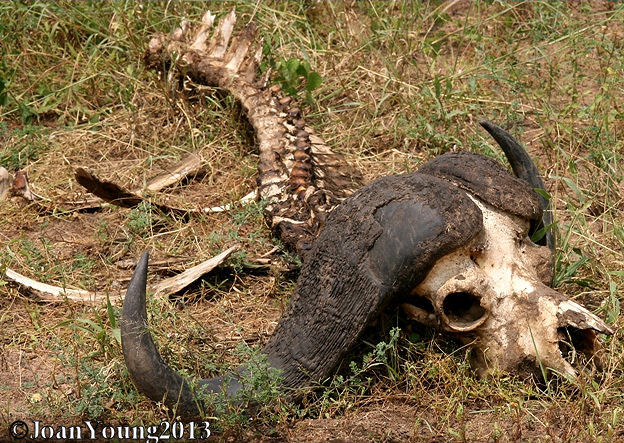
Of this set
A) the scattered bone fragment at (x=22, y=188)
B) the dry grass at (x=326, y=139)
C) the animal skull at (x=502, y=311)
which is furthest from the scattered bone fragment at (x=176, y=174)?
the animal skull at (x=502, y=311)

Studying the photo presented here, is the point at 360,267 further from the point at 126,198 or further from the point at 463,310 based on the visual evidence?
the point at 126,198

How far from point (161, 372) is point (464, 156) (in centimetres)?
150

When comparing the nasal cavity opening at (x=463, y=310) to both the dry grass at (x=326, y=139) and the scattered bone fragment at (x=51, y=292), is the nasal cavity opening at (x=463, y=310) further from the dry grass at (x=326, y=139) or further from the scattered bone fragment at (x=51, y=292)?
the scattered bone fragment at (x=51, y=292)

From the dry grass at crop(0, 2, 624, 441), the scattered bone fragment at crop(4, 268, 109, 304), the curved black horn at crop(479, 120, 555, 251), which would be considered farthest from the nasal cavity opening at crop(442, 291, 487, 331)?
the scattered bone fragment at crop(4, 268, 109, 304)

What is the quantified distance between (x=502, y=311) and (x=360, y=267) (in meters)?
0.54

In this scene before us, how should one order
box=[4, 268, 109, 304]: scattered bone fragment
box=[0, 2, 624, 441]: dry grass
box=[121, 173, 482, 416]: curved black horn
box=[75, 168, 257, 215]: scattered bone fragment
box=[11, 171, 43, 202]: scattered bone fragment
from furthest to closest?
box=[11, 171, 43, 202]: scattered bone fragment < box=[75, 168, 257, 215]: scattered bone fragment < box=[4, 268, 109, 304]: scattered bone fragment < box=[0, 2, 624, 441]: dry grass < box=[121, 173, 482, 416]: curved black horn

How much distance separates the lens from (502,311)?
325cm

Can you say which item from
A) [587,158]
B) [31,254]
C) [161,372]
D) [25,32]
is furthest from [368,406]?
[25,32]

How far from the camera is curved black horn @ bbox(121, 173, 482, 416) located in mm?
3172

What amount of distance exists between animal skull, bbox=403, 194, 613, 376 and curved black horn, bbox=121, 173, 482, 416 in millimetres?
90

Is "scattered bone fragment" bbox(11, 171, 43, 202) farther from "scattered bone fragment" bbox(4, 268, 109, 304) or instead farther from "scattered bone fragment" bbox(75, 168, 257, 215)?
"scattered bone fragment" bbox(4, 268, 109, 304)

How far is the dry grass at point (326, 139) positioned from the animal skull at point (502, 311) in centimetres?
13

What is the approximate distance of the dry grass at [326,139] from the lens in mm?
3324

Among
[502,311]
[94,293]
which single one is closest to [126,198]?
[94,293]
